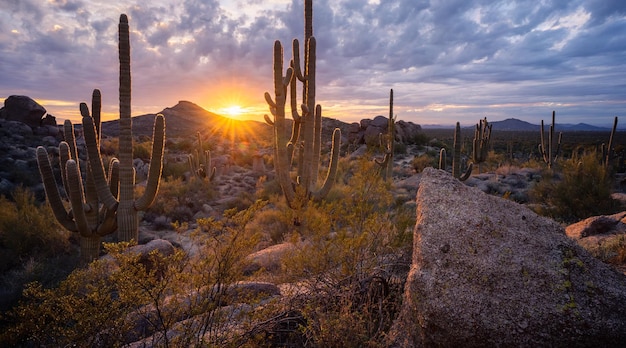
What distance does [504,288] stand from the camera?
103 inches

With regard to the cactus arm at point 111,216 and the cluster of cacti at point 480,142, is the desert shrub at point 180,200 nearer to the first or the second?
the cactus arm at point 111,216

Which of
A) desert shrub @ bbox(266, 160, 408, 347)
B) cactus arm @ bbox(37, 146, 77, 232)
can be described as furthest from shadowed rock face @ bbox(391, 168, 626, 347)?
cactus arm @ bbox(37, 146, 77, 232)

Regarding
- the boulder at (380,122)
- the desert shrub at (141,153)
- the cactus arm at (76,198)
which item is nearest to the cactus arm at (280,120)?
the cactus arm at (76,198)

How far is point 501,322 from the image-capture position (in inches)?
97.2

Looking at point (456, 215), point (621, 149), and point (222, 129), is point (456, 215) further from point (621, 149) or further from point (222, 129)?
point (222, 129)

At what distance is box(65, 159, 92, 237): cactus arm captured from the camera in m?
6.54

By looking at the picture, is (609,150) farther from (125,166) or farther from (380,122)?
(125,166)

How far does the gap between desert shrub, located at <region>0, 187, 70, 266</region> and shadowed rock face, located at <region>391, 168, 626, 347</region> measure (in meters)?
8.34

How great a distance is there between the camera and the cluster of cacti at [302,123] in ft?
29.9

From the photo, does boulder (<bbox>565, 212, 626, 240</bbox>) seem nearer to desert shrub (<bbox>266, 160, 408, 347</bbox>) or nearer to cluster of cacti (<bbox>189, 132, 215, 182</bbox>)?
desert shrub (<bbox>266, 160, 408, 347</bbox>)

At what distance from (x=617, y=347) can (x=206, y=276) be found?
3.17 metres

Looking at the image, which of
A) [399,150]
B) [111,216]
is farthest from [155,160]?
[399,150]

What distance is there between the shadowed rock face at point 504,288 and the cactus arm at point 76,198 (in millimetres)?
6313

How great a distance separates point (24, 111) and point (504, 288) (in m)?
39.5
